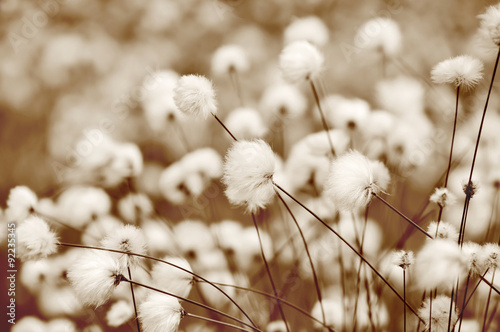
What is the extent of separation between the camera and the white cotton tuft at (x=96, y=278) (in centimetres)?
37

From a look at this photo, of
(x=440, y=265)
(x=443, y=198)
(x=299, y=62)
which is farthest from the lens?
(x=299, y=62)

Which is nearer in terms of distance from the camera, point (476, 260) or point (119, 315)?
point (476, 260)

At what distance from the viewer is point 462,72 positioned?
404 millimetres

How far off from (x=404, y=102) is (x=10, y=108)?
812 mm

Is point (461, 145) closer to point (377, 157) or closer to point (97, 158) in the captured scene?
point (377, 157)

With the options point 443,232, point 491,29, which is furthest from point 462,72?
point 443,232

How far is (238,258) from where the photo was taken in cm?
77

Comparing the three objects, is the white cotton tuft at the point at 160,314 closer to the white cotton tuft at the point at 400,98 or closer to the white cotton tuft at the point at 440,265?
the white cotton tuft at the point at 440,265

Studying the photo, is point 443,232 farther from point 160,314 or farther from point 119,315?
point 119,315

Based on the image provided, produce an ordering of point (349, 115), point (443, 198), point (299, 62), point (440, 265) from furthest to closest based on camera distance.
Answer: point (349, 115)
point (299, 62)
point (443, 198)
point (440, 265)

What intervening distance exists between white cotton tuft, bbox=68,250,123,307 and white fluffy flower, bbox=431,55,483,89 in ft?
1.16

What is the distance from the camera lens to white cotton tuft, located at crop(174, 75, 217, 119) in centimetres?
39

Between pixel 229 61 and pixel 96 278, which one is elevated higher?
pixel 229 61

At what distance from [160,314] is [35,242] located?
0.16 m
